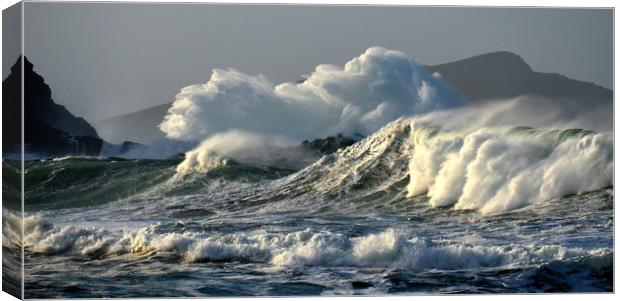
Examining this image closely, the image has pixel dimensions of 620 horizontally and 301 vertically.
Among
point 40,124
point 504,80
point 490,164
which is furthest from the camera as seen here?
point 504,80

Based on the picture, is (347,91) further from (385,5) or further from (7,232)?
(7,232)

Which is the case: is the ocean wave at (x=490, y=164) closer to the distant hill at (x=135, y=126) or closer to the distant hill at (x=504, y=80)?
the distant hill at (x=504, y=80)

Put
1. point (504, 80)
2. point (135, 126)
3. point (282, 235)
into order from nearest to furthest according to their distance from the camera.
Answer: point (282, 235) < point (135, 126) < point (504, 80)

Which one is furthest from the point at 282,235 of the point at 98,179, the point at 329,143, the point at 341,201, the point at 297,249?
the point at 98,179

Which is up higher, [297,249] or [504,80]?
[504,80]

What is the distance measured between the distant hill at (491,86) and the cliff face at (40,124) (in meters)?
0.27

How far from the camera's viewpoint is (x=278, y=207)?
1952 cm

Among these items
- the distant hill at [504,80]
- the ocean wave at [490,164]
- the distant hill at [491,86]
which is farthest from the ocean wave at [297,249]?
the distant hill at [504,80]

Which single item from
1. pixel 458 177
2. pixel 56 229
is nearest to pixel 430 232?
pixel 458 177

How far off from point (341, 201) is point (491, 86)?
2187mm

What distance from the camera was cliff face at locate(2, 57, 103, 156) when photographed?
18.9m

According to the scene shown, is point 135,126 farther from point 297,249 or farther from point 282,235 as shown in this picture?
point 297,249

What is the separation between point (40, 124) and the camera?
62.3 ft

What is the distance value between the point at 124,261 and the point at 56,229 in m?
0.83
